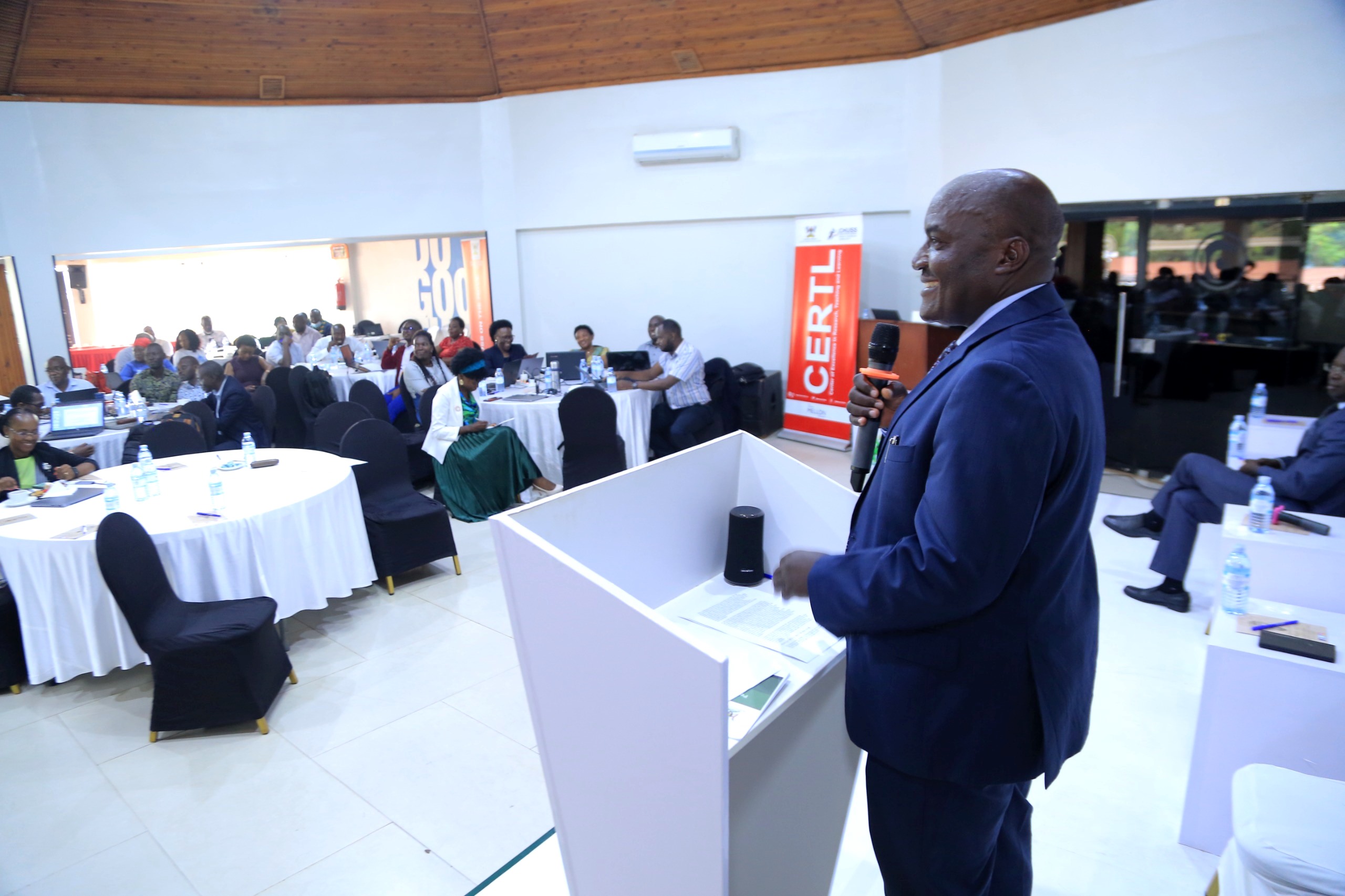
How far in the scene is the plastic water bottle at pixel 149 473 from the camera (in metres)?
4.20

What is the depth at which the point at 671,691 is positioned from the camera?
120 cm

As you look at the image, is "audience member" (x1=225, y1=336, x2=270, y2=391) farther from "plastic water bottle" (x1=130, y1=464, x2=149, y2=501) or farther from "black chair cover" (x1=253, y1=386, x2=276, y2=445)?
"plastic water bottle" (x1=130, y1=464, x2=149, y2=501)

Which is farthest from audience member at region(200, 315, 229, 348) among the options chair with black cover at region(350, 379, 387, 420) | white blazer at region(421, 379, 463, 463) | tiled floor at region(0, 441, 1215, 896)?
tiled floor at region(0, 441, 1215, 896)

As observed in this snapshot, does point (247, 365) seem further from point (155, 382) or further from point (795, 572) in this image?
point (795, 572)

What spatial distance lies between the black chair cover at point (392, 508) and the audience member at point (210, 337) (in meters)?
8.30

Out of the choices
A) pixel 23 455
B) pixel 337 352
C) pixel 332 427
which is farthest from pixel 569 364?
pixel 23 455

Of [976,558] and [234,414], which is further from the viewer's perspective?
[234,414]

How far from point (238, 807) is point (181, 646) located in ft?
2.37

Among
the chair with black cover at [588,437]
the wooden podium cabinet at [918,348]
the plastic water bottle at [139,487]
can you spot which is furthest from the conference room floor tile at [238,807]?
the wooden podium cabinet at [918,348]

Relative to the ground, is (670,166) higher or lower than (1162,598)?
higher

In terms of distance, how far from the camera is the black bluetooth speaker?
82.6 inches

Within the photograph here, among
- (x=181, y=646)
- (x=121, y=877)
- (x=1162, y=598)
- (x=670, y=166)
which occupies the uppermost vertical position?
(x=670, y=166)

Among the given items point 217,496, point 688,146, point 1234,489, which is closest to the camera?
point 217,496

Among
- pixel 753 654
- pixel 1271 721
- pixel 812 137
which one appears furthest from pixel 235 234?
pixel 1271 721
